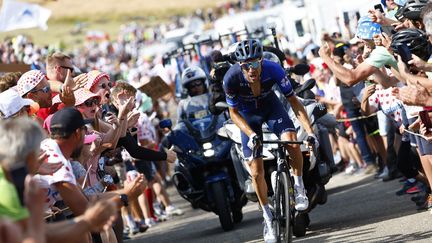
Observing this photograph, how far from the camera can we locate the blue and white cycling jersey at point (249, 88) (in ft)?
38.5

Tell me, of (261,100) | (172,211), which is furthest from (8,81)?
(172,211)

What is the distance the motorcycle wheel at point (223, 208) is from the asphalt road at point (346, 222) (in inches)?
4.6

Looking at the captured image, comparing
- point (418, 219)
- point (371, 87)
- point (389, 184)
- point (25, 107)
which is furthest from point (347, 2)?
point (25, 107)

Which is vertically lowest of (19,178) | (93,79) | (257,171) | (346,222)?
(346,222)

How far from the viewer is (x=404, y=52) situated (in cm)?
1036

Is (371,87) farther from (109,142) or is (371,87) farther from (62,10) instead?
(62,10)

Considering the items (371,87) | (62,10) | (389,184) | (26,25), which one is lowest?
(389,184)

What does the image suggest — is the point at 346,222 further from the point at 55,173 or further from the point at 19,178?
the point at 19,178

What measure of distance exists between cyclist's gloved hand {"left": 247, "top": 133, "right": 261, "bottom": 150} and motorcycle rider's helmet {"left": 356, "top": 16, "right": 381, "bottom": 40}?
1973 millimetres

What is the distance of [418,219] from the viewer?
39.6ft

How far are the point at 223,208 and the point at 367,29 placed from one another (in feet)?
10.1

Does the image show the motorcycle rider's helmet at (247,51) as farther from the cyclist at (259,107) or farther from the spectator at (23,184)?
the spectator at (23,184)

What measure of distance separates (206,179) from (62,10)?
12505cm

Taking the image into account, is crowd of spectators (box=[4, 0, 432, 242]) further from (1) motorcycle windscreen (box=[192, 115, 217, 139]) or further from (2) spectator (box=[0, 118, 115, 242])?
(1) motorcycle windscreen (box=[192, 115, 217, 139])
